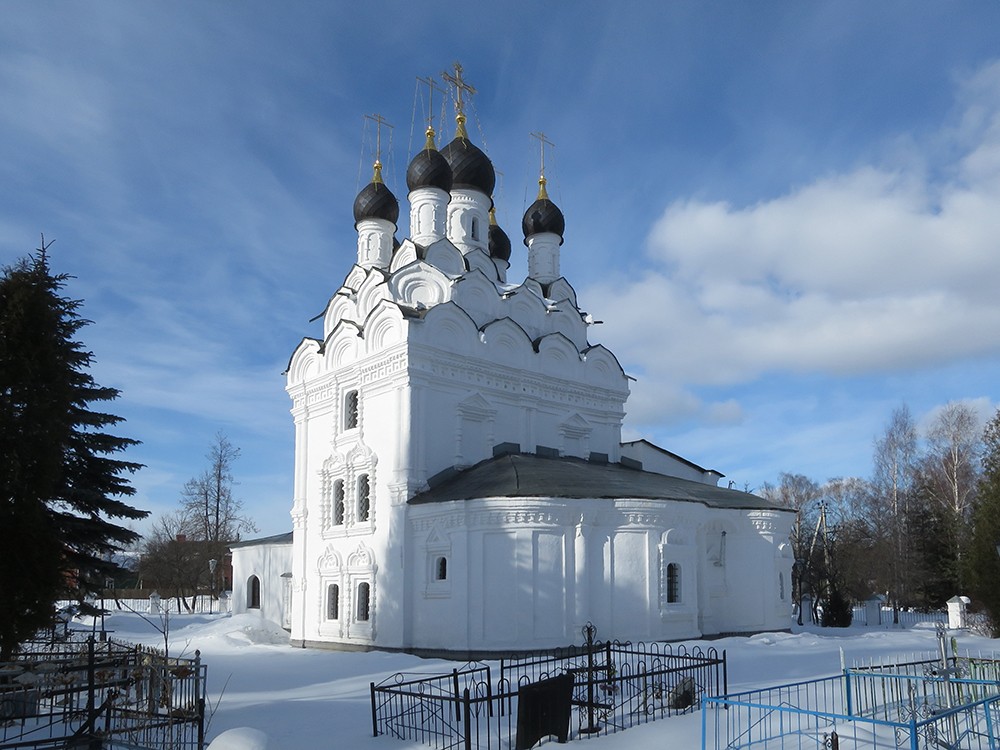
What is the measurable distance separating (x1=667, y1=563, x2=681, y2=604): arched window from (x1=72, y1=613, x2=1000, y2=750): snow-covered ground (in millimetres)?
1084

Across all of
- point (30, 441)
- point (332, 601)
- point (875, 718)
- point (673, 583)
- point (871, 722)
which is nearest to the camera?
point (871, 722)

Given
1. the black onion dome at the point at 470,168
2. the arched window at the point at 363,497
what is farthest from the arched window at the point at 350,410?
the black onion dome at the point at 470,168

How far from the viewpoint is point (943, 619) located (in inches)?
1050

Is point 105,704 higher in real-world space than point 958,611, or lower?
higher

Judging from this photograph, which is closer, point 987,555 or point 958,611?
point 987,555

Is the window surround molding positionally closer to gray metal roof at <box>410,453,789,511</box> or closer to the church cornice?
gray metal roof at <box>410,453,789,511</box>

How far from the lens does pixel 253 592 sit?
27.9 meters

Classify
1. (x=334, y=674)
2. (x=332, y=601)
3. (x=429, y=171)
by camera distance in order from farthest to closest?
(x=429, y=171) < (x=332, y=601) < (x=334, y=674)

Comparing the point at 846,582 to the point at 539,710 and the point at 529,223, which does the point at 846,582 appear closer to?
the point at 529,223

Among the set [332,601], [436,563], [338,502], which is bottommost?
[332,601]

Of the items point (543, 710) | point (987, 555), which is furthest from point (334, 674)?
point (987, 555)

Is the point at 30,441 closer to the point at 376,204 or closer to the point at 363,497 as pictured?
the point at 363,497

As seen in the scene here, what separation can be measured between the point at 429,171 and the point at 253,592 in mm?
14374

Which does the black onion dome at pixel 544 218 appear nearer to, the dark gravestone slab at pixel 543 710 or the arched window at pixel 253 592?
the arched window at pixel 253 592
